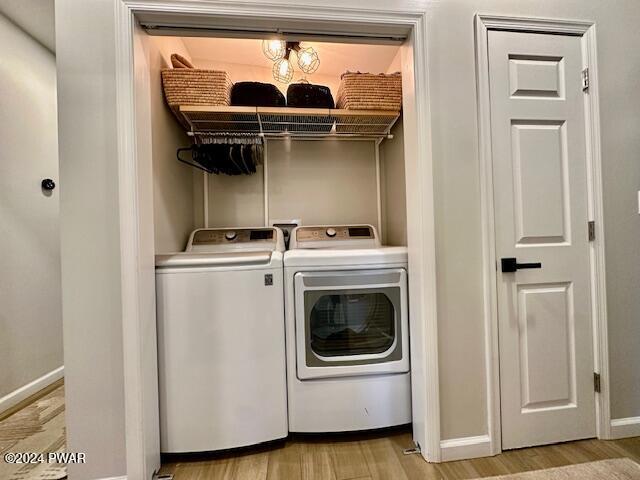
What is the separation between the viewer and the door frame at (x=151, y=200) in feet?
4.17

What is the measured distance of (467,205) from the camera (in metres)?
1.45

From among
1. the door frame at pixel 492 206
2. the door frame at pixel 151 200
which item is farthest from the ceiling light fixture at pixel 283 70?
the door frame at pixel 492 206

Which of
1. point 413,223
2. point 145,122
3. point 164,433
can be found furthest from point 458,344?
point 145,122

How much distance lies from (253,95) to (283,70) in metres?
0.49

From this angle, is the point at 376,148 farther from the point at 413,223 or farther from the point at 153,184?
the point at 153,184

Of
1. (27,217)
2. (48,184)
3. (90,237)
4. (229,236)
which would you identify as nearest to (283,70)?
(229,236)

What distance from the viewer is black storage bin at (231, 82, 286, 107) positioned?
184 cm

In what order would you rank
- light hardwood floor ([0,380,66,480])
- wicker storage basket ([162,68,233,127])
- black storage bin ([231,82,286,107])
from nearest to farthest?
1. light hardwood floor ([0,380,66,480])
2. wicker storage basket ([162,68,233,127])
3. black storage bin ([231,82,286,107])

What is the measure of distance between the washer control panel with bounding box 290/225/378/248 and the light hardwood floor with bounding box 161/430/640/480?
119cm

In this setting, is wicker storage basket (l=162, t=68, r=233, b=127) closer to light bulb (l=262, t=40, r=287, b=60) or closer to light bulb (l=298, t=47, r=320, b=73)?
light bulb (l=262, t=40, r=287, b=60)

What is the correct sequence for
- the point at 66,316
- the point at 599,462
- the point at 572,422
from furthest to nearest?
the point at 572,422, the point at 599,462, the point at 66,316

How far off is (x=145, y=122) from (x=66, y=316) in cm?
94

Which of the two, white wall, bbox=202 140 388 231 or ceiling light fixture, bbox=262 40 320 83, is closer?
ceiling light fixture, bbox=262 40 320 83

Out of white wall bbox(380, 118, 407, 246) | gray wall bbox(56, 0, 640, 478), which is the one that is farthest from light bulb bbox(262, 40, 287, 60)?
white wall bbox(380, 118, 407, 246)
